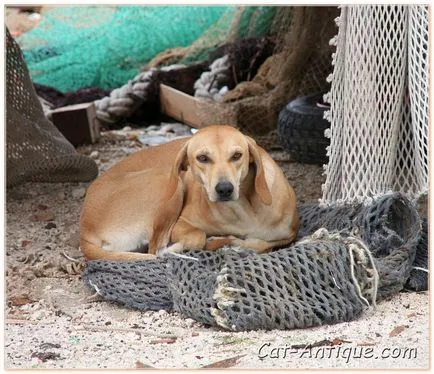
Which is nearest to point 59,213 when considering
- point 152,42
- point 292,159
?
point 292,159

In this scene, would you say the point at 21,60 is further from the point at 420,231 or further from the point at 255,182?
the point at 420,231

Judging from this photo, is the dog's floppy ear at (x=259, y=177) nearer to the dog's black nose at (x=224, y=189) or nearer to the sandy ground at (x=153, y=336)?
the dog's black nose at (x=224, y=189)

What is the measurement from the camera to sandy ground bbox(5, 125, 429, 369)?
3.59 m

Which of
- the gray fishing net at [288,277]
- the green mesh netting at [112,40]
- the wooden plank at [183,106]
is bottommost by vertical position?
the wooden plank at [183,106]

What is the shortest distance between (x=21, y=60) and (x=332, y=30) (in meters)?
2.25

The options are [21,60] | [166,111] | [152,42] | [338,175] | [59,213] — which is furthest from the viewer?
[152,42]

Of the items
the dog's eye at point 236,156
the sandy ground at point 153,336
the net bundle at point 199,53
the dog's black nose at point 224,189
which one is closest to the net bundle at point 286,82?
the net bundle at point 199,53

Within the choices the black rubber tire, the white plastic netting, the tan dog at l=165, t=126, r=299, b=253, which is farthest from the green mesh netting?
the tan dog at l=165, t=126, r=299, b=253

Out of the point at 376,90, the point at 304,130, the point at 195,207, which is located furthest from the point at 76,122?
the point at 376,90

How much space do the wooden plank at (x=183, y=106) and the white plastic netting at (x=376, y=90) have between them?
7.90 feet

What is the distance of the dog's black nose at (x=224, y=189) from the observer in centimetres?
430

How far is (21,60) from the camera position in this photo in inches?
251

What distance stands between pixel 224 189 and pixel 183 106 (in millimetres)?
3576

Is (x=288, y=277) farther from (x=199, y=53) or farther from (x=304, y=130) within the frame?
(x=199, y=53)
